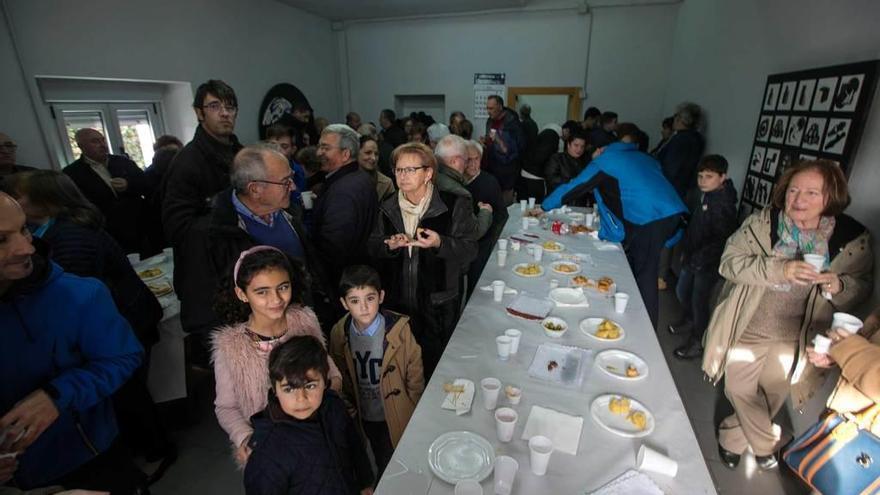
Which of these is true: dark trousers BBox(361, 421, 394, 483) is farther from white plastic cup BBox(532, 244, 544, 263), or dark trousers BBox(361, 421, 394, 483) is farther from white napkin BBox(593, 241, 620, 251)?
white napkin BBox(593, 241, 620, 251)

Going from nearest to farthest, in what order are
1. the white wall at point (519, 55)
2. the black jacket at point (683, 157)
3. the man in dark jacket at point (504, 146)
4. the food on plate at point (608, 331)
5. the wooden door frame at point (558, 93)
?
the food on plate at point (608, 331) < the black jacket at point (683, 157) < the man in dark jacket at point (504, 146) < the white wall at point (519, 55) < the wooden door frame at point (558, 93)

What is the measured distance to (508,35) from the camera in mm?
7586

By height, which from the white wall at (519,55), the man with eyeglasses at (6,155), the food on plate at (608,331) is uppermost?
the white wall at (519,55)

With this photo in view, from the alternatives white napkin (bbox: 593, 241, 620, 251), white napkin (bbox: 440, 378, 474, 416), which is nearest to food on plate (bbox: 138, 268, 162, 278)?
white napkin (bbox: 440, 378, 474, 416)

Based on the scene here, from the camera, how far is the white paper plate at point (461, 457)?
48.7 inches

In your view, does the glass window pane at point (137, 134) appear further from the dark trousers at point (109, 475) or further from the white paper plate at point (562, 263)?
the white paper plate at point (562, 263)

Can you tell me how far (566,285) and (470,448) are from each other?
1.43 m

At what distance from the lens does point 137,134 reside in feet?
16.8

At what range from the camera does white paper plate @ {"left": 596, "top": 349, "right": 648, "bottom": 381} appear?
5.49ft

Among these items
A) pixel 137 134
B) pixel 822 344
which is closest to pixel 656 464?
pixel 822 344

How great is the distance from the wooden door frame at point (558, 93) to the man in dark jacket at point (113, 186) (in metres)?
6.31

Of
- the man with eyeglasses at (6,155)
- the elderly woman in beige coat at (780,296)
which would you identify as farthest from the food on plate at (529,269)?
the man with eyeglasses at (6,155)

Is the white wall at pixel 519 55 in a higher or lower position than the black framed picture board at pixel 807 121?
higher

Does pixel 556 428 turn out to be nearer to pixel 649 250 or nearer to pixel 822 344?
pixel 822 344
